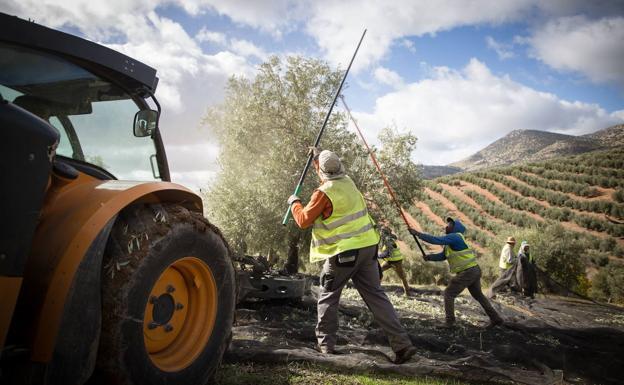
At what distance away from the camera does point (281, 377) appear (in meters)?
3.08

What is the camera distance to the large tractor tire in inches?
73.2

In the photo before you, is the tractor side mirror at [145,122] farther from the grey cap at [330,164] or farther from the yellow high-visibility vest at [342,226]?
the grey cap at [330,164]

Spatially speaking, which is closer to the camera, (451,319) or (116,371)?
(116,371)

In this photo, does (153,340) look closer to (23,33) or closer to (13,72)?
(13,72)

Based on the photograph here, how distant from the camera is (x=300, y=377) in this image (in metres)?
3.13

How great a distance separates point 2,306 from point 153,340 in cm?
91

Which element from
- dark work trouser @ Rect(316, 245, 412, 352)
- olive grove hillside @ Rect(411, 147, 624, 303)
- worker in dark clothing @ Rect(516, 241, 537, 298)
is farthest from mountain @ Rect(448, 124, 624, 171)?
dark work trouser @ Rect(316, 245, 412, 352)

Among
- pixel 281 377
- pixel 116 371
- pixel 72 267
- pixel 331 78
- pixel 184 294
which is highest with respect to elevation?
pixel 331 78

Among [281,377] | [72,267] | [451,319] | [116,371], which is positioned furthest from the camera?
[451,319]

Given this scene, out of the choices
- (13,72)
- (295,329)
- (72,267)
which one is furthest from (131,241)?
(295,329)

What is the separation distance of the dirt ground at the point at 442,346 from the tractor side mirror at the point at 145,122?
2029mm

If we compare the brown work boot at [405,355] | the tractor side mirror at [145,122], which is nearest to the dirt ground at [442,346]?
the brown work boot at [405,355]

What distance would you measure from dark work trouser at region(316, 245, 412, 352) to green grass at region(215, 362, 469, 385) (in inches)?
22.8

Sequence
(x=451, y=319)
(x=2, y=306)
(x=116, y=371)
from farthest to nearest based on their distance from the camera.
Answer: (x=451, y=319), (x=116, y=371), (x=2, y=306)
